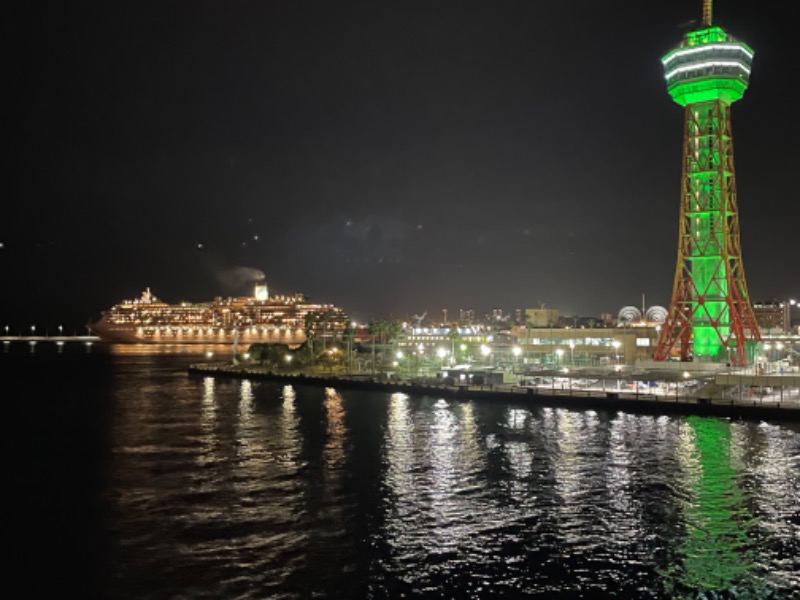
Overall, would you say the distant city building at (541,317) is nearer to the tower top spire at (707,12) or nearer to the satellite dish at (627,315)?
the satellite dish at (627,315)

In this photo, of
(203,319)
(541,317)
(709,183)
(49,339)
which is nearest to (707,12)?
(709,183)

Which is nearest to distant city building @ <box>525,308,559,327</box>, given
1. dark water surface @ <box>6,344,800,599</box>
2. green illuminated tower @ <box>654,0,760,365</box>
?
green illuminated tower @ <box>654,0,760,365</box>

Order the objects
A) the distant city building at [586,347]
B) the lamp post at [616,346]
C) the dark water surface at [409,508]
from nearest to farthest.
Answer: the dark water surface at [409,508], the distant city building at [586,347], the lamp post at [616,346]

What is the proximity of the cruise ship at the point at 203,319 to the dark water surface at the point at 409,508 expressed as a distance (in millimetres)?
125952

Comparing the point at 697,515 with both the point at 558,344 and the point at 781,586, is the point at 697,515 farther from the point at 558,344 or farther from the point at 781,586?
the point at 558,344

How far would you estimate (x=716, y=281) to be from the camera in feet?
152

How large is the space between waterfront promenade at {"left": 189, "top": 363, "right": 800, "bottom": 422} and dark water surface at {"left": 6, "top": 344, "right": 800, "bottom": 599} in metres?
1.46

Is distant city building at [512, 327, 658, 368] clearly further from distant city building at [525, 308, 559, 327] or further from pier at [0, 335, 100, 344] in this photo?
pier at [0, 335, 100, 344]

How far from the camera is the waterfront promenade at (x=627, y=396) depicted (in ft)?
102

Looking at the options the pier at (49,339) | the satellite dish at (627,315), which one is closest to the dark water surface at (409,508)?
the satellite dish at (627,315)

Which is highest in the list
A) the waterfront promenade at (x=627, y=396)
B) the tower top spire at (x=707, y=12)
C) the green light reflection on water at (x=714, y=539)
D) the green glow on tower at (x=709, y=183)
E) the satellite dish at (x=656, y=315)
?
the tower top spire at (x=707, y=12)

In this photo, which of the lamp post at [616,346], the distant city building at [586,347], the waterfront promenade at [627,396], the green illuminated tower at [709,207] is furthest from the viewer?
the lamp post at [616,346]

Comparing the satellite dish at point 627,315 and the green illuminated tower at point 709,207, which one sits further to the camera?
the satellite dish at point 627,315

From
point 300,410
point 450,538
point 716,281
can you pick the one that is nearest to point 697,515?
point 450,538
